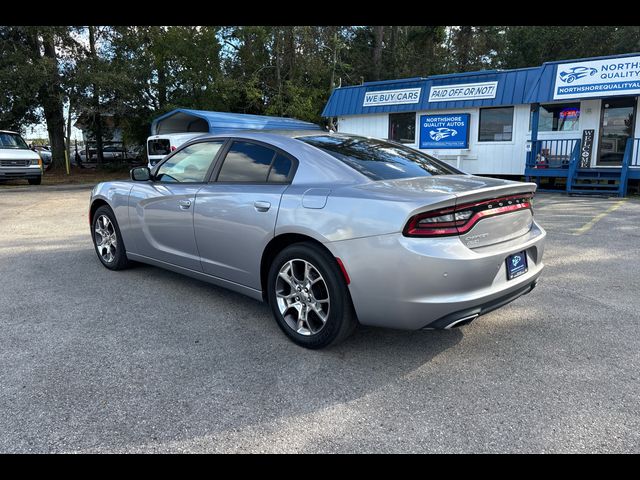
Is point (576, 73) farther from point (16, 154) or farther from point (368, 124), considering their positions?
point (16, 154)

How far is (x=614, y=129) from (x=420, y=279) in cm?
1366

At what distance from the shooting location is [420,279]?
288 cm

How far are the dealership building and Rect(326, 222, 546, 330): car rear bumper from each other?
1180 centimetres

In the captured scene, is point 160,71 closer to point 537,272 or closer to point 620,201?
point 620,201

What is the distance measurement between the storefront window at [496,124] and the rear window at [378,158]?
39.6ft

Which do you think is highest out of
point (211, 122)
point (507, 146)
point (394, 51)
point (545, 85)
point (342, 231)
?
point (394, 51)

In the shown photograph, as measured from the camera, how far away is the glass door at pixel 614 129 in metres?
13.4

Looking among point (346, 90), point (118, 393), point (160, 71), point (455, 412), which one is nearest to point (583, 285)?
point (455, 412)

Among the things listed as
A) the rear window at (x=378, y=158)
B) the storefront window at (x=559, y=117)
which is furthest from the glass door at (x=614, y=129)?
the rear window at (x=378, y=158)

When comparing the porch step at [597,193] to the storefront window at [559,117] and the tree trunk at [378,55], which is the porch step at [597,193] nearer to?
the storefront window at [559,117]

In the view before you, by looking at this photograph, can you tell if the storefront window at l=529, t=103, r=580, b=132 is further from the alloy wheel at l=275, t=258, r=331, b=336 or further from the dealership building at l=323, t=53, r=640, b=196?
the alloy wheel at l=275, t=258, r=331, b=336

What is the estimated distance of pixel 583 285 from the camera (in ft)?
16.2

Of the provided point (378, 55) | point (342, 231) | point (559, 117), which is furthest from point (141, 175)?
point (378, 55)

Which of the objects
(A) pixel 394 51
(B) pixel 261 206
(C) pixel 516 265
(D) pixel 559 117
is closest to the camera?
(C) pixel 516 265
